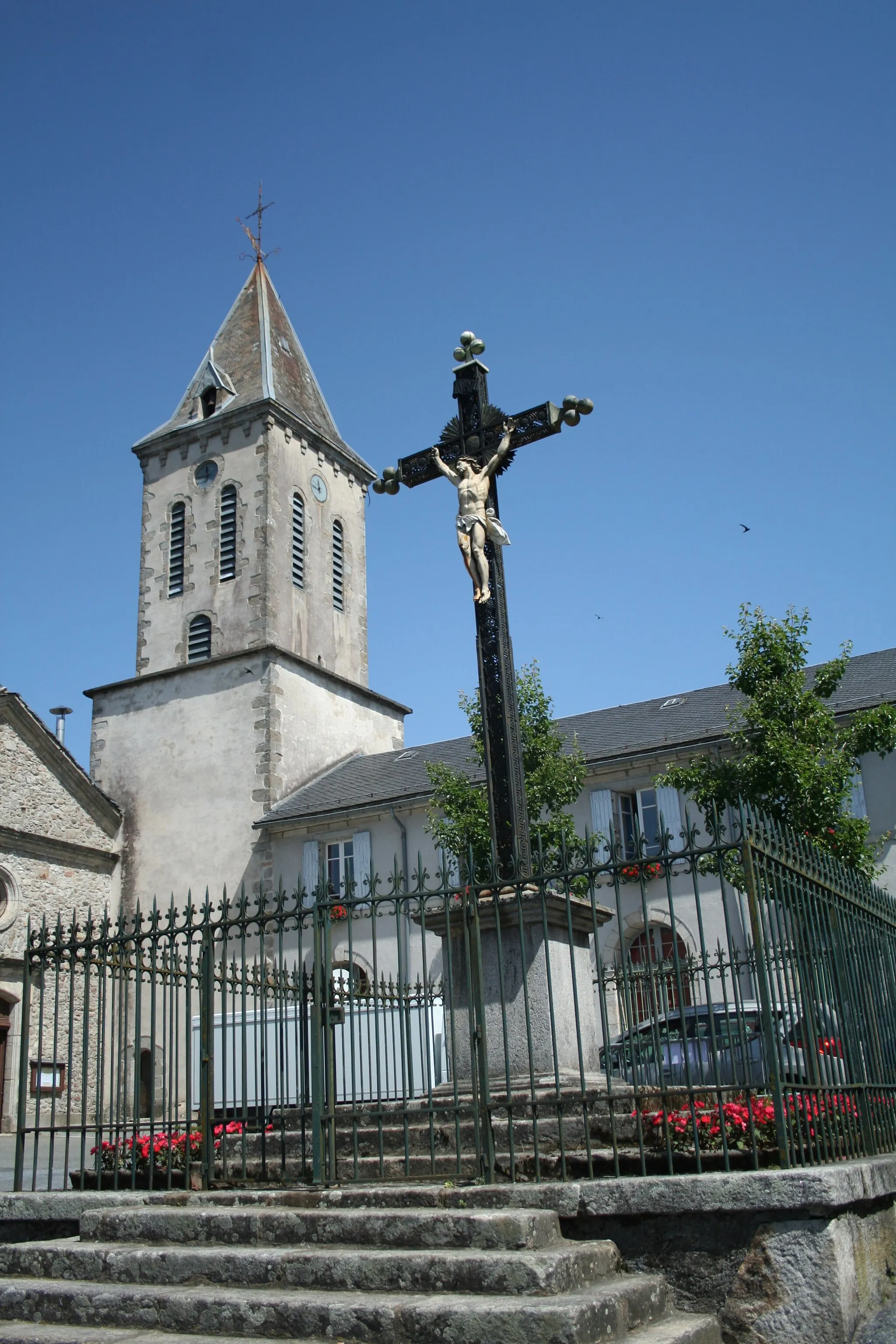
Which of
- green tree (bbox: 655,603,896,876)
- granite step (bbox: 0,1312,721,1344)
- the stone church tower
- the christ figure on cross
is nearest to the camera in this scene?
granite step (bbox: 0,1312,721,1344)

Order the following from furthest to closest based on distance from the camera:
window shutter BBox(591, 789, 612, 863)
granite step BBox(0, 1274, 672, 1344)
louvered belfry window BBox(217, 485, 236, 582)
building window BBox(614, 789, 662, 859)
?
1. louvered belfry window BBox(217, 485, 236, 582)
2. window shutter BBox(591, 789, 612, 863)
3. building window BBox(614, 789, 662, 859)
4. granite step BBox(0, 1274, 672, 1344)

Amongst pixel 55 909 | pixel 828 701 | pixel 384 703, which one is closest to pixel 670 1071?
pixel 828 701

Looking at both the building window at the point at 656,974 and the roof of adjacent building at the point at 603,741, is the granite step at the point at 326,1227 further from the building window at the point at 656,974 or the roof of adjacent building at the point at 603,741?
the roof of adjacent building at the point at 603,741

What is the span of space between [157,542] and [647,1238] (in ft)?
89.0

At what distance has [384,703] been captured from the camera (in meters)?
31.1

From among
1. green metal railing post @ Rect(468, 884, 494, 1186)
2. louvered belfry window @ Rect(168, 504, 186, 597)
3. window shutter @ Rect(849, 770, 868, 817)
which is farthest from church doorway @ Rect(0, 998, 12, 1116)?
green metal railing post @ Rect(468, 884, 494, 1186)

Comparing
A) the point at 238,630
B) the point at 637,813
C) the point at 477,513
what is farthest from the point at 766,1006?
the point at 238,630

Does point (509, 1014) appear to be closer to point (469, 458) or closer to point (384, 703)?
point (469, 458)

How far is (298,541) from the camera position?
29812 millimetres

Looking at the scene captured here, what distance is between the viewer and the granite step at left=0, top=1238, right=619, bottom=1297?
4973 mm

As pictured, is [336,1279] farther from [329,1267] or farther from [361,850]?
[361,850]

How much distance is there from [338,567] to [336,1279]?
26474 mm

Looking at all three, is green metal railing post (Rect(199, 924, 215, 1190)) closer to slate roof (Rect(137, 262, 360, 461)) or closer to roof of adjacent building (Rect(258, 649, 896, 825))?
roof of adjacent building (Rect(258, 649, 896, 825))

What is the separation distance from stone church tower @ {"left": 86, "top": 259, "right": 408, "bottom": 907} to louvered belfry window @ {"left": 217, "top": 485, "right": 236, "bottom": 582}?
0.13 feet
